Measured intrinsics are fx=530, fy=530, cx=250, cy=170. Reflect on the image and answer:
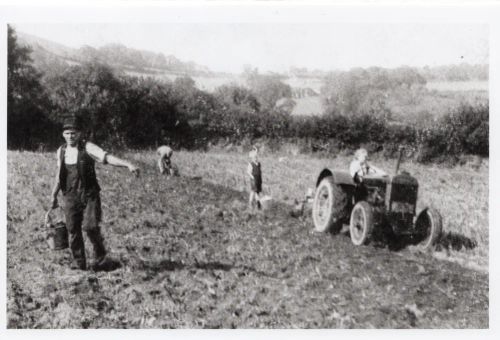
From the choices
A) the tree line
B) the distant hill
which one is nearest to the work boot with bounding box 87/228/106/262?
the tree line

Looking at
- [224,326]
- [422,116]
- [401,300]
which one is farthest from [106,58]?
[422,116]

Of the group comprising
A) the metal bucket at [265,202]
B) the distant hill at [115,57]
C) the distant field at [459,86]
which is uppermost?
the distant hill at [115,57]

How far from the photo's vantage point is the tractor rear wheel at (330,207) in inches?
233

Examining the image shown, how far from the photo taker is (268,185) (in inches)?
323

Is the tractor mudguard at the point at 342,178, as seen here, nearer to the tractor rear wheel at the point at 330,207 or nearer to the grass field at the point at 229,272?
the tractor rear wheel at the point at 330,207

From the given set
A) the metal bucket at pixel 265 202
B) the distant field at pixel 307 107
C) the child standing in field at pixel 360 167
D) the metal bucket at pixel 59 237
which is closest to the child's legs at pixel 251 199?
the metal bucket at pixel 265 202

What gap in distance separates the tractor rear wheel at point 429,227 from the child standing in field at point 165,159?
11.9 ft

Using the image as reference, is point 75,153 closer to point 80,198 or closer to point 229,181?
point 80,198

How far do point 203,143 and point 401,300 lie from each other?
459 cm

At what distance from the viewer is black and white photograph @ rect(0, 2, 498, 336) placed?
4.64 m

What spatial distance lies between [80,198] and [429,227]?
139 inches

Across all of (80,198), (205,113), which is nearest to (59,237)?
(80,198)

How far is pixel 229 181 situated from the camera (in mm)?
8266
